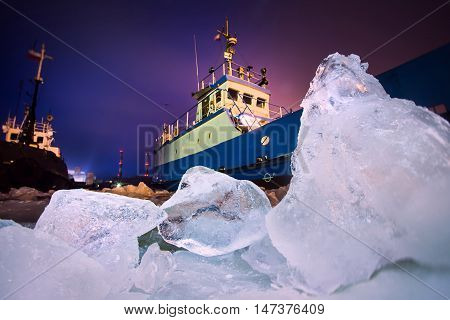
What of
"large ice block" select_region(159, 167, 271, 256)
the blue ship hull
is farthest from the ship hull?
"large ice block" select_region(159, 167, 271, 256)

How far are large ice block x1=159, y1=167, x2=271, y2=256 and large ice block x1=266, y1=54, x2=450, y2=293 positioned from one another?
0.47 m

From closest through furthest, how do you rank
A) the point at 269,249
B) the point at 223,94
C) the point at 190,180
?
the point at 269,249
the point at 190,180
the point at 223,94

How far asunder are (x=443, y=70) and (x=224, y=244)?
422 centimetres

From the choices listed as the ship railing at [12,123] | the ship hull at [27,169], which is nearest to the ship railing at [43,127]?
the ship railing at [12,123]

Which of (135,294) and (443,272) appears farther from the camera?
(135,294)

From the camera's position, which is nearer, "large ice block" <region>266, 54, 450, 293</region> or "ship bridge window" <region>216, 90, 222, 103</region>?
"large ice block" <region>266, 54, 450, 293</region>

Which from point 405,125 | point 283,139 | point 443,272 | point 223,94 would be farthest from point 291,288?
point 223,94

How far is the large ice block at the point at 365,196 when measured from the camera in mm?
1065

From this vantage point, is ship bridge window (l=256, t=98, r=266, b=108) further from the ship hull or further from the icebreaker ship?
the ship hull

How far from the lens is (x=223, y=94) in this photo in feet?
32.4

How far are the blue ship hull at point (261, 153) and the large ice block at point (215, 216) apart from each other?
3598mm

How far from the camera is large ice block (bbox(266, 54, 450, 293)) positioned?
1065 millimetres

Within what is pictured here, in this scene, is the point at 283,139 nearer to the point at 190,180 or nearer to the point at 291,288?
the point at 190,180
